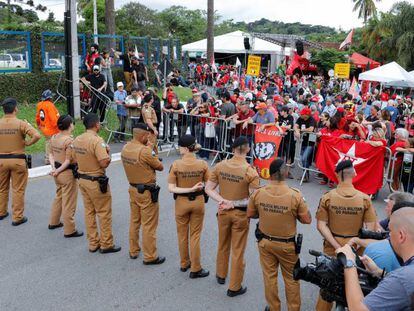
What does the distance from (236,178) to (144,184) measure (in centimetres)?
135

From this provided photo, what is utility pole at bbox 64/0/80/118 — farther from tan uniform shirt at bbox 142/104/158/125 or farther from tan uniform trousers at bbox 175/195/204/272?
tan uniform trousers at bbox 175/195/204/272

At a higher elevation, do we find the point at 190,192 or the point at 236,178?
the point at 236,178

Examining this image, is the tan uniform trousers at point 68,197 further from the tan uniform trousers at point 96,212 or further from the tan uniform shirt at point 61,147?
the tan uniform trousers at point 96,212

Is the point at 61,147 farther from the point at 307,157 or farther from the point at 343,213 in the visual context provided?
the point at 307,157

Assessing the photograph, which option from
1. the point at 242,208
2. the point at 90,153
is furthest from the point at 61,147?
the point at 242,208

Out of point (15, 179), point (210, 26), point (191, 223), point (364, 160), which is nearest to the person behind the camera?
point (191, 223)

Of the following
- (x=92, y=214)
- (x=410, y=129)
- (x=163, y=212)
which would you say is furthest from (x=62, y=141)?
(x=410, y=129)

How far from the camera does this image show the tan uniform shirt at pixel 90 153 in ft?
19.0

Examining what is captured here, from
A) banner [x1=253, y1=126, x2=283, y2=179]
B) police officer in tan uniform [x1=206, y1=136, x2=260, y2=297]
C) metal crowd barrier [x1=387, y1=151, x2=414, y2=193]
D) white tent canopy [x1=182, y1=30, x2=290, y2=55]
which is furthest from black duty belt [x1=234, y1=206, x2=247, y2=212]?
white tent canopy [x1=182, y1=30, x2=290, y2=55]

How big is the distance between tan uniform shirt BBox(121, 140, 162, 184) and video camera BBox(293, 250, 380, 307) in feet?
9.52

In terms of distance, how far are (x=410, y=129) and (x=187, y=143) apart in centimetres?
778

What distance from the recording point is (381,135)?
8.88m

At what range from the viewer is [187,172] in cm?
524

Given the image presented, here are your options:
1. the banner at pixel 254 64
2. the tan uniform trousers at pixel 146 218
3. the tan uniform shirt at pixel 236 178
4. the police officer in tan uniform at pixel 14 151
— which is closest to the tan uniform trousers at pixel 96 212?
the tan uniform trousers at pixel 146 218
